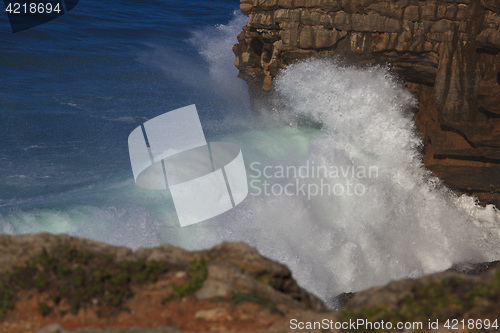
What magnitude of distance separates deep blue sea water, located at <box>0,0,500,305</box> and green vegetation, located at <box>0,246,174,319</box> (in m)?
5.94

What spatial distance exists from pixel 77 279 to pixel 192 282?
1006mm


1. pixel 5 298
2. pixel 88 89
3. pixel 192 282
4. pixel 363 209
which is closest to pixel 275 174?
pixel 363 209

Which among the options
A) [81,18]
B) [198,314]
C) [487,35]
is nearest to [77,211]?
[198,314]

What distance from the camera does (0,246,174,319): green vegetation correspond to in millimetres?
4477

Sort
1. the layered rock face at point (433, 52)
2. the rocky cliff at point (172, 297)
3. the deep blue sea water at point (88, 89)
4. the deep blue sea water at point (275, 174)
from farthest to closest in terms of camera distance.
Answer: the deep blue sea water at point (88, 89) → the layered rock face at point (433, 52) → the deep blue sea water at point (275, 174) → the rocky cliff at point (172, 297)

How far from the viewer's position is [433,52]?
12.2 m

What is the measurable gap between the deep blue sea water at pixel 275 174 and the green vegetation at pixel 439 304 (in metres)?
6.12

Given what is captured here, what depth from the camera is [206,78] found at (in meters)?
21.0

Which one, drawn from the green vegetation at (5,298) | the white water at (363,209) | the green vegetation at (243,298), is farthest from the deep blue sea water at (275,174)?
the green vegetation at (243,298)

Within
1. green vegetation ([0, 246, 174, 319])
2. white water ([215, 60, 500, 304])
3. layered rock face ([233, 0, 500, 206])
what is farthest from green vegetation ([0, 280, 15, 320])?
layered rock face ([233, 0, 500, 206])

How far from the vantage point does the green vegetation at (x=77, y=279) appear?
14.7 feet

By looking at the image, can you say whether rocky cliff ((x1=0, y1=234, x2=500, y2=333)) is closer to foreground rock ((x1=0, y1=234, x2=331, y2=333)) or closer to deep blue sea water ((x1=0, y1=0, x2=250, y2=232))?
foreground rock ((x1=0, y1=234, x2=331, y2=333))

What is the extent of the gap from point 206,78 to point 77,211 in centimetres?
1096

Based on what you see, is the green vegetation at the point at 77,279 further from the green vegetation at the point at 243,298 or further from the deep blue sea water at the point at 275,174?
the deep blue sea water at the point at 275,174
